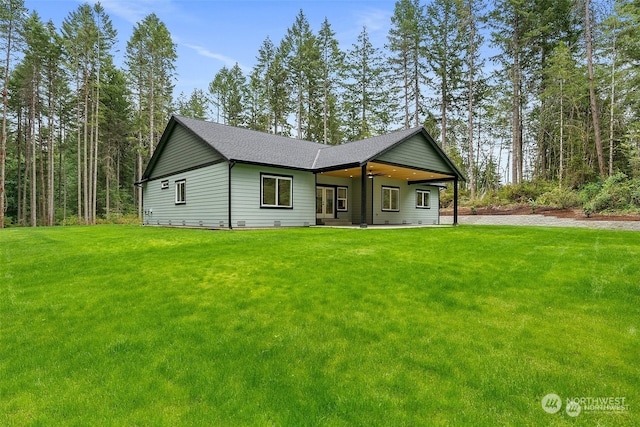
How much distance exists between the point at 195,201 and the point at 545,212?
1815cm

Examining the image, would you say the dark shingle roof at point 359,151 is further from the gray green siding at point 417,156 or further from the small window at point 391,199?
the small window at point 391,199

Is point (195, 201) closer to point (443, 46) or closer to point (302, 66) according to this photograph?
point (302, 66)

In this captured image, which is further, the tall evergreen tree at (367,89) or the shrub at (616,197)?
the tall evergreen tree at (367,89)

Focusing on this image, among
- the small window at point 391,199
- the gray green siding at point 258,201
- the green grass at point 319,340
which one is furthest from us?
the small window at point 391,199

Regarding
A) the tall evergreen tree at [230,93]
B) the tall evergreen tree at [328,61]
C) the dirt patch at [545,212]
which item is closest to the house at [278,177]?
the dirt patch at [545,212]

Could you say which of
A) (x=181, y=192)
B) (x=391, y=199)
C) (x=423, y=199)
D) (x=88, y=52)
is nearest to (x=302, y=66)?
(x=88, y=52)

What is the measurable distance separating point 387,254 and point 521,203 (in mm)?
18140

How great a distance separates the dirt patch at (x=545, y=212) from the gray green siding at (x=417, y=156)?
5.68 metres

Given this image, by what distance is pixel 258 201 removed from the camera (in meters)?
13.1

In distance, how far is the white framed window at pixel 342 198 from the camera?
16.9m

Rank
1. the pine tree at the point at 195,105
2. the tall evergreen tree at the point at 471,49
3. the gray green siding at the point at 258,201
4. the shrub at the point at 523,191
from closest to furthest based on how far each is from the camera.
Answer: the gray green siding at the point at 258,201
the shrub at the point at 523,191
the tall evergreen tree at the point at 471,49
the pine tree at the point at 195,105

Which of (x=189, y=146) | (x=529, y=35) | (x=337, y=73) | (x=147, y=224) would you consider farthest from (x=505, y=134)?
(x=147, y=224)

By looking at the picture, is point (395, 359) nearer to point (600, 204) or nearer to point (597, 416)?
point (597, 416)

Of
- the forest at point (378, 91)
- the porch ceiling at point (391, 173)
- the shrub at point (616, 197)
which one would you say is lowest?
the shrub at point (616, 197)
